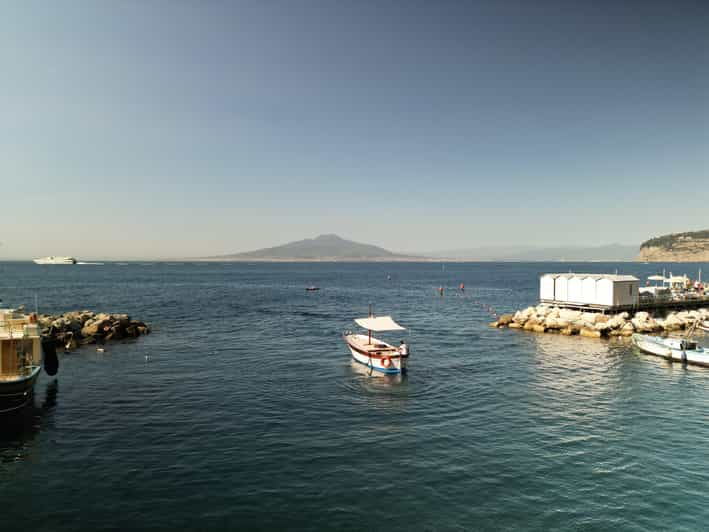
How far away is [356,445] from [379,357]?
14.4 metres

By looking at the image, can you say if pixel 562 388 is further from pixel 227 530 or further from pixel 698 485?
pixel 227 530

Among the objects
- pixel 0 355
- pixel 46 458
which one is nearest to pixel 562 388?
pixel 46 458

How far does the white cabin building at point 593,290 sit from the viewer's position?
59.2 metres

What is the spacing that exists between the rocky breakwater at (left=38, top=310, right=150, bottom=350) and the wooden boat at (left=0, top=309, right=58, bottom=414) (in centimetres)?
1607

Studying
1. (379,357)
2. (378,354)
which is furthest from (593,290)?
(379,357)

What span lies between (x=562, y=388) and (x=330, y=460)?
20.6m

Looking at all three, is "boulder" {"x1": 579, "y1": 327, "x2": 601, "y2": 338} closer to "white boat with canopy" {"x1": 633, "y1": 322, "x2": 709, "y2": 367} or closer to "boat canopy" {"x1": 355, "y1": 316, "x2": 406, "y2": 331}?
"white boat with canopy" {"x1": 633, "y1": 322, "x2": 709, "y2": 367}

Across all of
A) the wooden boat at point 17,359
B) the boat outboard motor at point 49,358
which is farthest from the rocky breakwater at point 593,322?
the wooden boat at point 17,359

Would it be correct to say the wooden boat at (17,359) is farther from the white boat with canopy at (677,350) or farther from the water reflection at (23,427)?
the white boat with canopy at (677,350)

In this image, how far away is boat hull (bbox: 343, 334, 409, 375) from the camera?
35.7 metres

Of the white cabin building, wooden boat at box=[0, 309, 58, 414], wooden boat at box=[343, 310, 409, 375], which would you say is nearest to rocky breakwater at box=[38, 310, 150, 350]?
wooden boat at box=[0, 309, 58, 414]

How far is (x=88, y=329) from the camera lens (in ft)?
165

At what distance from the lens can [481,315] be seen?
248 feet

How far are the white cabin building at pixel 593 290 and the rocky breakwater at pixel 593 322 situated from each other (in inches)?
81.7
